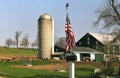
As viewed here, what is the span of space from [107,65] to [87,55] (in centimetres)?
4206

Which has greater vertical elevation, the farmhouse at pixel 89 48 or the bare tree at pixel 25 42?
the bare tree at pixel 25 42

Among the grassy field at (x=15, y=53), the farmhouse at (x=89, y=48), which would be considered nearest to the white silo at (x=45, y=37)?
the farmhouse at (x=89, y=48)

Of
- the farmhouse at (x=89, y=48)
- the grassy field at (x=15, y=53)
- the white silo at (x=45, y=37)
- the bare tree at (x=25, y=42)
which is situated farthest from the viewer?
the bare tree at (x=25, y=42)

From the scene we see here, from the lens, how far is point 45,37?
240ft

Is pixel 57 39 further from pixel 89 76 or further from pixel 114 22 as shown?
pixel 89 76

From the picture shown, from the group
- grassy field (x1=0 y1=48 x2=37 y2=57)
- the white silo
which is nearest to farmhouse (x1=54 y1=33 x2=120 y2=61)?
the white silo

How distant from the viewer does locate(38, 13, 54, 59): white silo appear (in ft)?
240

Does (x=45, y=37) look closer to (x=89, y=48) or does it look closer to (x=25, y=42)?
(x=89, y=48)

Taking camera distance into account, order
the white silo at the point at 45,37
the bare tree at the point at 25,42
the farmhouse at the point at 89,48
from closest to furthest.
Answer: the white silo at the point at 45,37, the farmhouse at the point at 89,48, the bare tree at the point at 25,42

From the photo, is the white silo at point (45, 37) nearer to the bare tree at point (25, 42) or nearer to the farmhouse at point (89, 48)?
the farmhouse at point (89, 48)

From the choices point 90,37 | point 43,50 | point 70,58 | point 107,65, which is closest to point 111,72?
point 107,65

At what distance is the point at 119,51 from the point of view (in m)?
40.0

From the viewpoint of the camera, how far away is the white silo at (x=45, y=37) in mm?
73062

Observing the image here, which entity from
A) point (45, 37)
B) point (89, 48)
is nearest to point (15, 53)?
point (89, 48)
